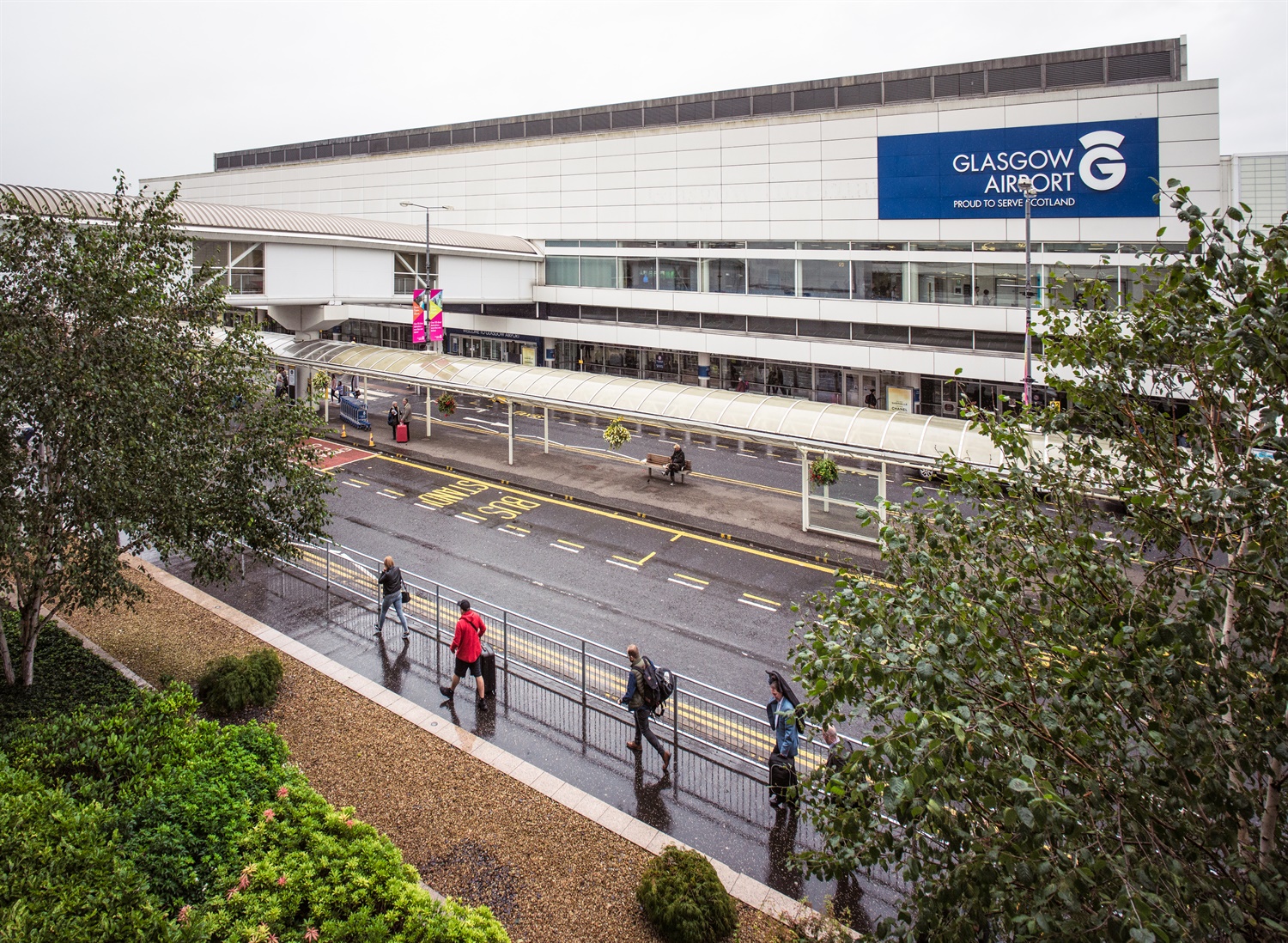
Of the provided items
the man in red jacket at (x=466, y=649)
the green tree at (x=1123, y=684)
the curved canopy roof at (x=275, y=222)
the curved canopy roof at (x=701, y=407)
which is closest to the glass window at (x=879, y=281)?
the curved canopy roof at (x=701, y=407)

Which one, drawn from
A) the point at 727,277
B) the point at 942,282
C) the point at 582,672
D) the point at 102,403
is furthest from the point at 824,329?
the point at 102,403

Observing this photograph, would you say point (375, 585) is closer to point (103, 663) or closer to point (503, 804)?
point (103, 663)

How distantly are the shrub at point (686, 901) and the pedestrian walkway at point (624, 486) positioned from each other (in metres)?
9.89

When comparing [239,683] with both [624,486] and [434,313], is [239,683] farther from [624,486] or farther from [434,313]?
[434,313]

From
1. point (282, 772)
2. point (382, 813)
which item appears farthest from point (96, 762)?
point (382, 813)

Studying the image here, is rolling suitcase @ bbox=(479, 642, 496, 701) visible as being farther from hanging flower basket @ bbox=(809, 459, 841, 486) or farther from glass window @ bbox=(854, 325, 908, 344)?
glass window @ bbox=(854, 325, 908, 344)

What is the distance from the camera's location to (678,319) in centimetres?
4047

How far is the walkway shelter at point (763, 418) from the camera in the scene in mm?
19719

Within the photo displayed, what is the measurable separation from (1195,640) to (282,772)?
8667mm

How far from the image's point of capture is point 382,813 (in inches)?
360

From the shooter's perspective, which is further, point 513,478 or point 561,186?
point 561,186

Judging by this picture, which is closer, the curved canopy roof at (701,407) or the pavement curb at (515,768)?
the pavement curb at (515,768)

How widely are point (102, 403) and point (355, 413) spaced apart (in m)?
23.3

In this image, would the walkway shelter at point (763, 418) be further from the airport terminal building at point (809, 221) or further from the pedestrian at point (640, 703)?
the pedestrian at point (640, 703)
